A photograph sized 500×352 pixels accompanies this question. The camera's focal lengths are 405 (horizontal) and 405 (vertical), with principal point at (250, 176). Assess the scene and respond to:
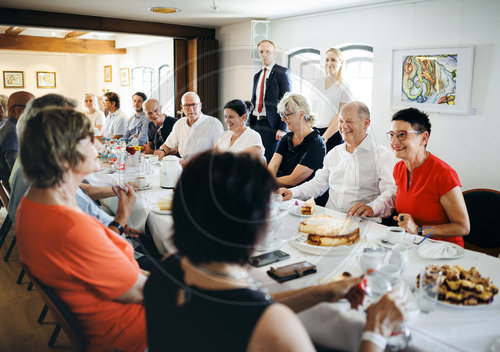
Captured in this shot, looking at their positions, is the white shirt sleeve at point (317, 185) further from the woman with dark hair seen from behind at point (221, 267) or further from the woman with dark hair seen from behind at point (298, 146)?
the woman with dark hair seen from behind at point (221, 267)

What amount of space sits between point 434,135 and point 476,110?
50 centimetres

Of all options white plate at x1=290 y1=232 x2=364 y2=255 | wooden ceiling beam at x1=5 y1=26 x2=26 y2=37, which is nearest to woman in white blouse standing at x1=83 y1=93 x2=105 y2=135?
wooden ceiling beam at x1=5 y1=26 x2=26 y2=37

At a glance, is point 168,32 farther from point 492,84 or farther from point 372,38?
point 492,84

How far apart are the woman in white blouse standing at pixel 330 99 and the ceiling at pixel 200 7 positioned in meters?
0.96

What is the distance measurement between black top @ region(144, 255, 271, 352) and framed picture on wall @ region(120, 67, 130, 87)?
35.5 feet

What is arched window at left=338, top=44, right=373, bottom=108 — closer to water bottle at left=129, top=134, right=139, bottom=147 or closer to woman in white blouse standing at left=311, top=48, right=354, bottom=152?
woman in white blouse standing at left=311, top=48, right=354, bottom=152

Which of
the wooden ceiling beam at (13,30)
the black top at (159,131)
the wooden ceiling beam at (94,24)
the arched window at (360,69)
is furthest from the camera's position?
the wooden ceiling beam at (13,30)

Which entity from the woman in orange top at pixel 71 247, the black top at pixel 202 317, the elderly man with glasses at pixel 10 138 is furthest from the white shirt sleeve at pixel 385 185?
the elderly man with glasses at pixel 10 138

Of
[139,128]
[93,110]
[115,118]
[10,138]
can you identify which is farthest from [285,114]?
[93,110]

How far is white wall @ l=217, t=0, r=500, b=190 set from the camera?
3795 millimetres

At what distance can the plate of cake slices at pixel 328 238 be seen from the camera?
1525 mm

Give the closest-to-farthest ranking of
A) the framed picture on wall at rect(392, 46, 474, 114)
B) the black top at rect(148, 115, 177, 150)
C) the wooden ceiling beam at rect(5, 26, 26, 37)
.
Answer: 1. the framed picture on wall at rect(392, 46, 474, 114)
2. the black top at rect(148, 115, 177, 150)
3. the wooden ceiling beam at rect(5, 26, 26, 37)

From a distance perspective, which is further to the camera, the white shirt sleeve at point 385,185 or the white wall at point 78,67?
the white wall at point 78,67

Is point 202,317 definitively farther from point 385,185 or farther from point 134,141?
point 134,141
